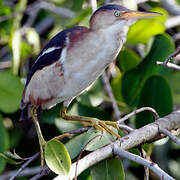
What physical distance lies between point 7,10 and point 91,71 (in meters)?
1.09

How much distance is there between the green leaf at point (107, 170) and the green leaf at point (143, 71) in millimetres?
562

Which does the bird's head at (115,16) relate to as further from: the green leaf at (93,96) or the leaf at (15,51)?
the leaf at (15,51)

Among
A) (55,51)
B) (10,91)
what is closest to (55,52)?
(55,51)

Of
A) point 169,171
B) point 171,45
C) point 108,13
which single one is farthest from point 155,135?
point 169,171

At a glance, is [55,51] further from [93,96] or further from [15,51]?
[15,51]

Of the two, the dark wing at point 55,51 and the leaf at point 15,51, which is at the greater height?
the dark wing at point 55,51

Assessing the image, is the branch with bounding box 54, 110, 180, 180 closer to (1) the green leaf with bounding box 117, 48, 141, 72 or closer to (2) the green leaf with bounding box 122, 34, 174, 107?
(2) the green leaf with bounding box 122, 34, 174, 107

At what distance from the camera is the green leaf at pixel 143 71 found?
1.81 metres

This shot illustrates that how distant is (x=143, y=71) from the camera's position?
1825mm

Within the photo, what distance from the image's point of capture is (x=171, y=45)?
1.81 m

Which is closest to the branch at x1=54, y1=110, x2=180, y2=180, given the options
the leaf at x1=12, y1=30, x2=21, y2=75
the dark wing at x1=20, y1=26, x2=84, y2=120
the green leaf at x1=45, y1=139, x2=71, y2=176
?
the green leaf at x1=45, y1=139, x2=71, y2=176

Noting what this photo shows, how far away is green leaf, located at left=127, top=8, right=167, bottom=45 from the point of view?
1998 mm

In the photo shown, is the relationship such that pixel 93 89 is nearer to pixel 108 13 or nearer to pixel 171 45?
pixel 171 45

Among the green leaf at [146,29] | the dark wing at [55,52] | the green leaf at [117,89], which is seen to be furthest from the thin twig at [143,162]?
the green leaf at [146,29]
